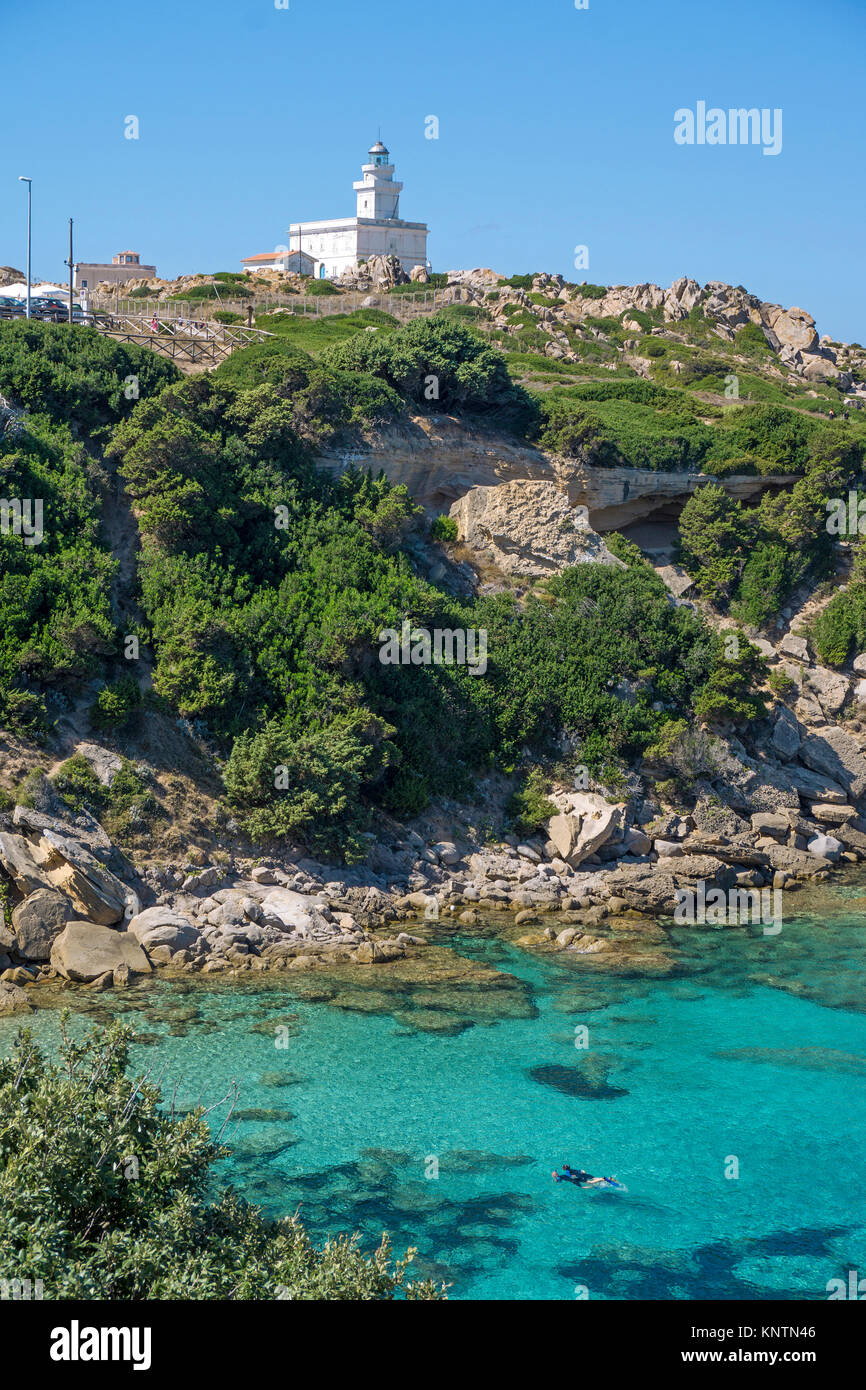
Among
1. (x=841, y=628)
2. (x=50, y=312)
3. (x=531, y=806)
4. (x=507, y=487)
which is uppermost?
(x=50, y=312)

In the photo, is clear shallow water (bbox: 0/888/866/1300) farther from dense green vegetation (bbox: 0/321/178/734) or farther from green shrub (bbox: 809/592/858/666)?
green shrub (bbox: 809/592/858/666)

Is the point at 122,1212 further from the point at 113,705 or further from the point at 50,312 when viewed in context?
the point at 50,312

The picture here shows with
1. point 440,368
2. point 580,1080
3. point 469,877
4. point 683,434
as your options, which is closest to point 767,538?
point 683,434

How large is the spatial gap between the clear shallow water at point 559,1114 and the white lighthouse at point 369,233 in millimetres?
79290

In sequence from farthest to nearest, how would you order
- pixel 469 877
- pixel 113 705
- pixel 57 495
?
pixel 57 495 < pixel 469 877 < pixel 113 705

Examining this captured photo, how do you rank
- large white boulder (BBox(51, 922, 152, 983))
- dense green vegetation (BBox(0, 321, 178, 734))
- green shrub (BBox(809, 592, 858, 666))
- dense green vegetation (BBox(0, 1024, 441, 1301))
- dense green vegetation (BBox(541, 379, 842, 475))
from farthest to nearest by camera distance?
dense green vegetation (BBox(541, 379, 842, 475)), green shrub (BBox(809, 592, 858, 666)), dense green vegetation (BBox(0, 321, 178, 734)), large white boulder (BBox(51, 922, 152, 983)), dense green vegetation (BBox(0, 1024, 441, 1301))

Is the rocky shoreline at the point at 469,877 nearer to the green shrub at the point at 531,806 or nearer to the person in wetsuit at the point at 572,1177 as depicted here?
the green shrub at the point at 531,806

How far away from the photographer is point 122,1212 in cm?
1002

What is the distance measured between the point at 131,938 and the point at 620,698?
53.9ft

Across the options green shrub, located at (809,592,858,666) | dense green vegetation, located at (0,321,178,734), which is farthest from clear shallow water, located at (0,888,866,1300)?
green shrub, located at (809,592,858,666)

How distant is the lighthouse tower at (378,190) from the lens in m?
99.9

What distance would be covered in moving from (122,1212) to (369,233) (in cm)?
9395

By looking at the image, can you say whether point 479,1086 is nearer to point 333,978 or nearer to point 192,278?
point 333,978

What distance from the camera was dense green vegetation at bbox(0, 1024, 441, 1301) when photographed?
8852 mm
